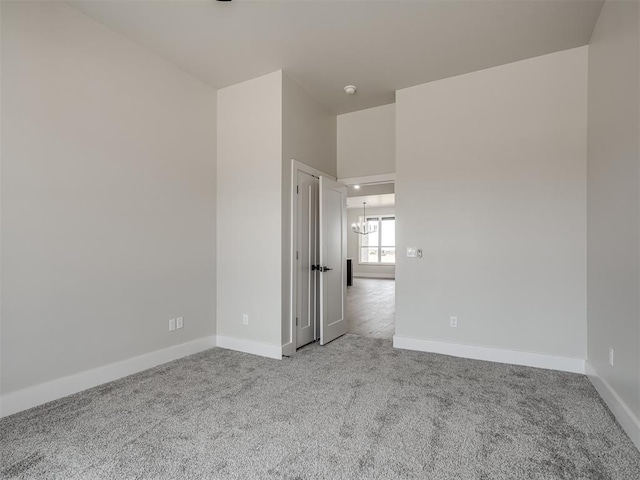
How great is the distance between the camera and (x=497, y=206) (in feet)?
11.2

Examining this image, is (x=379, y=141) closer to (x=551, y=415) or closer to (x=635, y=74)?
(x=635, y=74)

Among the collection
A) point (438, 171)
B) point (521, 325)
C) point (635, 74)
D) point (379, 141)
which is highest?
point (379, 141)

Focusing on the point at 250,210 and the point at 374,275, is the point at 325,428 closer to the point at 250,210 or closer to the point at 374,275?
the point at 250,210

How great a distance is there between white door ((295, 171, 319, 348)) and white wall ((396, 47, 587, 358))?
102 centimetres

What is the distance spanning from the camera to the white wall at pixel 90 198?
2.30 m

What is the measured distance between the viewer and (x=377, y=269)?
12688mm

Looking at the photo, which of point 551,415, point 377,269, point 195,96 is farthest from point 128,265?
point 377,269

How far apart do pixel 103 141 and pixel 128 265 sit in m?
1.08

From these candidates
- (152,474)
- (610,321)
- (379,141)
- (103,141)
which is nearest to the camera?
(152,474)

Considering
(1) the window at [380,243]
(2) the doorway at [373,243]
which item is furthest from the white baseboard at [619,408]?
(1) the window at [380,243]

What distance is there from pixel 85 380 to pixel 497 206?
4030 mm

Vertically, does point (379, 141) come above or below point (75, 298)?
above

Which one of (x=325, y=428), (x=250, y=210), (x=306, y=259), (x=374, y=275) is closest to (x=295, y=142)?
(x=250, y=210)

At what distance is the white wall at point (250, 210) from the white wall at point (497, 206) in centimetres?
144
